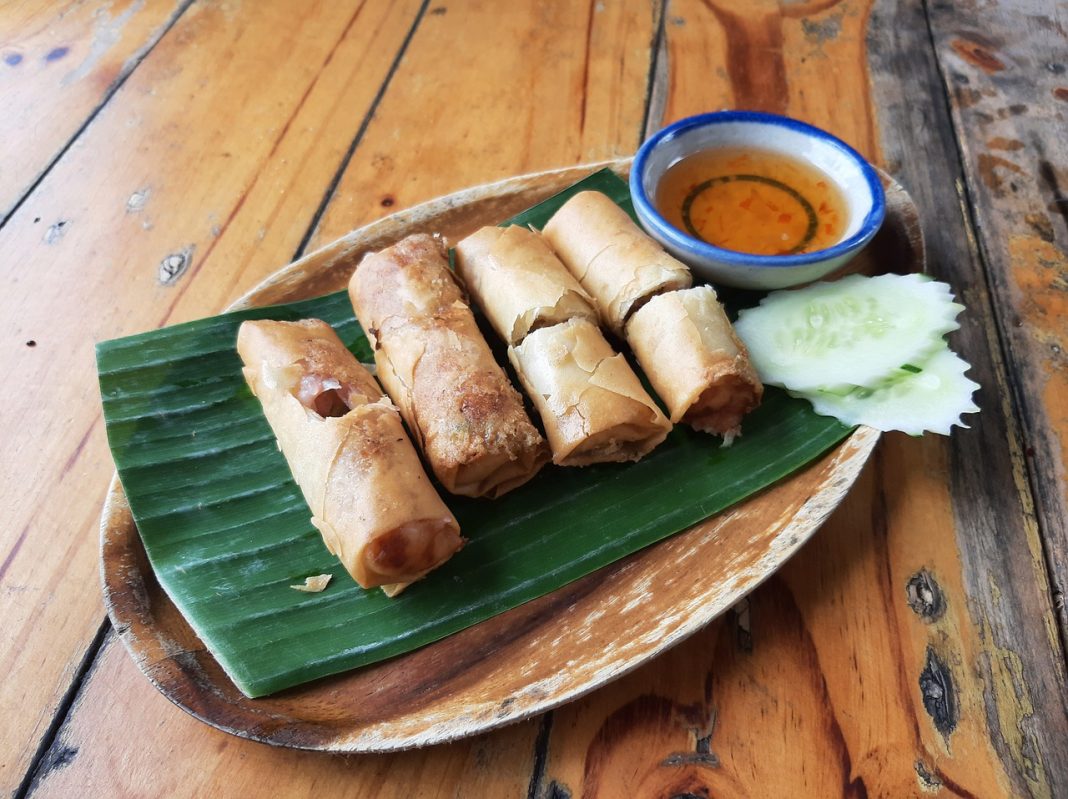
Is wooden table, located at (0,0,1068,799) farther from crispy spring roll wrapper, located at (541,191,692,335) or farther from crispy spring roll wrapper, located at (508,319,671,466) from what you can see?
crispy spring roll wrapper, located at (541,191,692,335)

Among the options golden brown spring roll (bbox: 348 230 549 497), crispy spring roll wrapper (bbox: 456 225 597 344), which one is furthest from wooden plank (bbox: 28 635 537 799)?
crispy spring roll wrapper (bbox: 456 225 597 344)

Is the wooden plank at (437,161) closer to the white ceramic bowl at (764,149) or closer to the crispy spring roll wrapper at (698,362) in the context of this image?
the white ceramic bowl at (764,149)

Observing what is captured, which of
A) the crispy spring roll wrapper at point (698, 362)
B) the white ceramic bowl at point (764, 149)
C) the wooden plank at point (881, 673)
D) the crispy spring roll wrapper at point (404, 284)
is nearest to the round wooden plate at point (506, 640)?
the wooden plank at point (881, 673)

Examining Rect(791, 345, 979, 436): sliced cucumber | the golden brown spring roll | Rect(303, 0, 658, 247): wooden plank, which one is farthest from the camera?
Rect(303, 0, 658, 247): wooden plank

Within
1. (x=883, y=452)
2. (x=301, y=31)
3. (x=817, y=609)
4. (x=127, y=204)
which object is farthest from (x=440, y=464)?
(x=301, y=31)

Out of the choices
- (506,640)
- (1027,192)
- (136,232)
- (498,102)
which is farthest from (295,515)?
(1027,192)

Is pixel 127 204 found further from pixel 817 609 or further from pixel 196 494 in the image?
pixel 817 609
